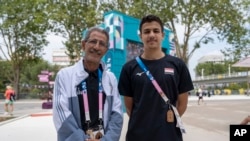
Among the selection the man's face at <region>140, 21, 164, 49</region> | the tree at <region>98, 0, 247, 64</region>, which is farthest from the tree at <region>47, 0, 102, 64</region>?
the man's face at <region>140, 21, 164, 49</region>

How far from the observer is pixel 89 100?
8.79 ft

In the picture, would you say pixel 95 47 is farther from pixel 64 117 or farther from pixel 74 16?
pixel 74 16

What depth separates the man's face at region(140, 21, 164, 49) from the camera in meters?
2.86

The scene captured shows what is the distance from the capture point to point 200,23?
1121 inches

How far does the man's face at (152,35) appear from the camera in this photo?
9.38ft

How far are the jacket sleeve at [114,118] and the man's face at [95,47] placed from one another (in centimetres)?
23

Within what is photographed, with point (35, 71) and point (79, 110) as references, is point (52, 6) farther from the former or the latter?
point (35, 71)

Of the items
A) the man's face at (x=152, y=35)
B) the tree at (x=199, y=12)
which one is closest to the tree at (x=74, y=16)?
the tree at (x=199, y=12)

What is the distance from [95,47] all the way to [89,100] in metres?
0.42

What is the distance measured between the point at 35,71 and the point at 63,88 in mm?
67089

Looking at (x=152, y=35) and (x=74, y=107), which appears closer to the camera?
(x=74, y=107)

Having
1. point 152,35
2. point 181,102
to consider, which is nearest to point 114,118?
point 181,102

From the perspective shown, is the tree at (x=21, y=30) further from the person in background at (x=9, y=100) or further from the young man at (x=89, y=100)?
the young man at (x=89, y=100)

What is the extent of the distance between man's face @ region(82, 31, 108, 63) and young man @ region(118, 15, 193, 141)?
26 centimetres
